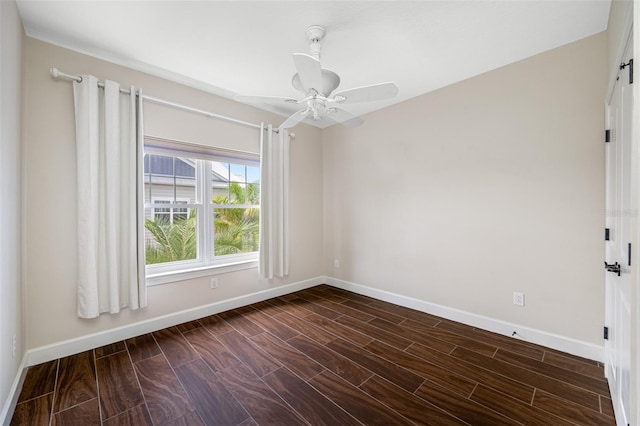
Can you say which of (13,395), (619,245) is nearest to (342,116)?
(619,245)

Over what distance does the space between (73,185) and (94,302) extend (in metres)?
0.98

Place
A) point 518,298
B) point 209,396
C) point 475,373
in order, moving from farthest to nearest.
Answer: point 518,298, point 475,373, point 209,396

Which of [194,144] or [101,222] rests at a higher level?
[194,144]

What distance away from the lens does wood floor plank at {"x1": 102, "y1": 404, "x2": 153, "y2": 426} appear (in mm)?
1518

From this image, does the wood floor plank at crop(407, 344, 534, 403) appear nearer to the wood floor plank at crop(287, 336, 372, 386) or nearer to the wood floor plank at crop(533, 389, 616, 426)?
the wood floor plank at crop(533, 389, 616, 426)

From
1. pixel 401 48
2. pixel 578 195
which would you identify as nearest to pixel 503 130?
pixel 578 195

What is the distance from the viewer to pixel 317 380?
1.90 m

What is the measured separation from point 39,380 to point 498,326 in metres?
3.71

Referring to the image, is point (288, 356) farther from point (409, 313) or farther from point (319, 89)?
point (319, 89)

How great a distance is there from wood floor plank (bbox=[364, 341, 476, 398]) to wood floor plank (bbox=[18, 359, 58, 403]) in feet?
7.51

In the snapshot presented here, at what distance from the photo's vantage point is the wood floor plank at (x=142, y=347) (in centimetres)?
220

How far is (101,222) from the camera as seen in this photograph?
2.29 meters

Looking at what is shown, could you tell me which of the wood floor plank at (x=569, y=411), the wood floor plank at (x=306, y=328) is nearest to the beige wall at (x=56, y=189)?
the wood floor plank at (x=306, y=328)

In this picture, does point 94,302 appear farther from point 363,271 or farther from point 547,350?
point 547,350
